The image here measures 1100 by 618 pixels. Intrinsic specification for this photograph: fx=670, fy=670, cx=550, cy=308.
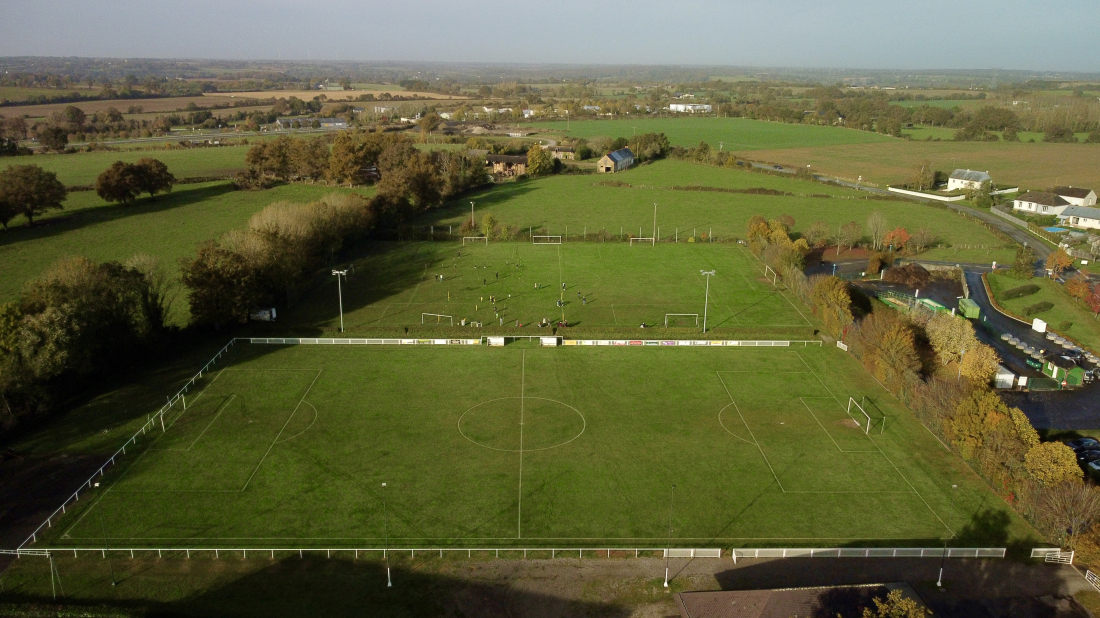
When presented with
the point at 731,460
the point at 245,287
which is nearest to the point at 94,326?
the point at 245,287

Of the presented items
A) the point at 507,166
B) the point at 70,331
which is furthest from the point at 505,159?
the point at 70,331

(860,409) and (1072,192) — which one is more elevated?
(1072,192)

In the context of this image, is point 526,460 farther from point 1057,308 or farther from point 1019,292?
point 1019,292

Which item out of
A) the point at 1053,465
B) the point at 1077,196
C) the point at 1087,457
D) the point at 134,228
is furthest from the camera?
the point at 1077,196

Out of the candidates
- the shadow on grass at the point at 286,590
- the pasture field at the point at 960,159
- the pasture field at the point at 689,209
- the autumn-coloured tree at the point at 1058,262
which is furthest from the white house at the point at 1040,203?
the shadow on grass at the point at 286,590

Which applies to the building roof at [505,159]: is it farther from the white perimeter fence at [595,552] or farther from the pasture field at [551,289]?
the white perimeter fence at [595,552]
